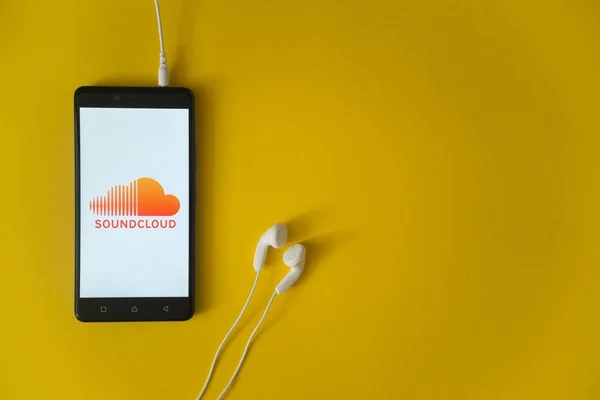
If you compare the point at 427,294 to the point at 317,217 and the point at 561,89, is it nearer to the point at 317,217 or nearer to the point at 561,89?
the point at 317,217

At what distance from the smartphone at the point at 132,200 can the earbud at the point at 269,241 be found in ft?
0.35

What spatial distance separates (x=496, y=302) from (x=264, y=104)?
1.70 feet

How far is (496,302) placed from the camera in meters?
0.79

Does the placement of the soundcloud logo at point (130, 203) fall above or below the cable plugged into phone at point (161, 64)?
below

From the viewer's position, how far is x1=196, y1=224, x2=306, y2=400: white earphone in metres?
0.72

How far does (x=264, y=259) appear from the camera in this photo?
2.44 ft

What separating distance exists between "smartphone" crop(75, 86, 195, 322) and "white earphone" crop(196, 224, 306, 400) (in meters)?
0.10

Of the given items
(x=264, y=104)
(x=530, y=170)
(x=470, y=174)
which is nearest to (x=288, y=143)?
(x=264, y=104)

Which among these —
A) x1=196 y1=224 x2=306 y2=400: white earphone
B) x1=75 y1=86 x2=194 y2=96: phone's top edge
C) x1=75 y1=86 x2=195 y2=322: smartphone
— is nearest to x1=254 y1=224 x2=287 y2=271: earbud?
x1=196 y1=224 x2=306 y2=400: white earphone

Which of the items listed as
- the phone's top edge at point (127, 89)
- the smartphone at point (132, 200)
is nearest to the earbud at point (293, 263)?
the smartphone at point (132, 200)

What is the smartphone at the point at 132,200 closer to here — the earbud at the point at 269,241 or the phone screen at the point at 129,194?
the phone screen at the point at 129,194

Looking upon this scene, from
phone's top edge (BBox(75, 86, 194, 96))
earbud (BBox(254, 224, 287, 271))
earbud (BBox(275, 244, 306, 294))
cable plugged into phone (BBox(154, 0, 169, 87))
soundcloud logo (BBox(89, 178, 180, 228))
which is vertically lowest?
earbud (BBox(275, 244, 306, 294))

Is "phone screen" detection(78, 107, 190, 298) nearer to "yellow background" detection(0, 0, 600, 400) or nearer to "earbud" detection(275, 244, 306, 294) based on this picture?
"yellow background" detection(0, 0, 600, 400)

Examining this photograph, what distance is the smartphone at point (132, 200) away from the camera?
28.7 inches
